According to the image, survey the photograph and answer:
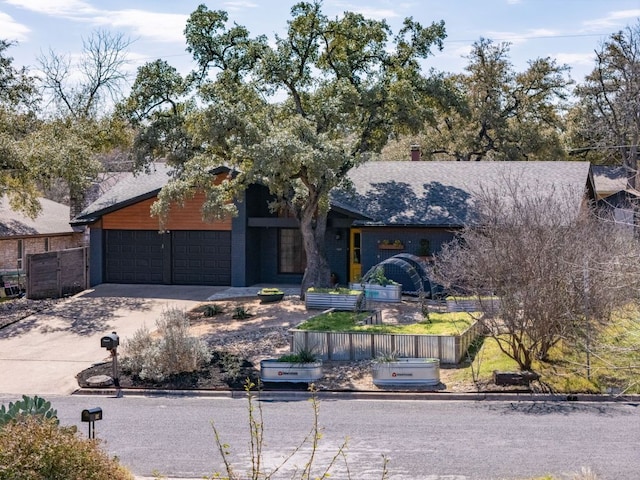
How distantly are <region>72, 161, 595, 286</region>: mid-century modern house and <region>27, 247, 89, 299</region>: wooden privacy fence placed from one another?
950 millimetres

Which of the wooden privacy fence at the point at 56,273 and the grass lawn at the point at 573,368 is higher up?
the wooden privacy fence at the point at 56,273

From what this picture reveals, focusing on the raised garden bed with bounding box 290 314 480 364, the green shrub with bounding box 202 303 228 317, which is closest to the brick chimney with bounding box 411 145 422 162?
the green shrub with bounding box 202 303 228 317

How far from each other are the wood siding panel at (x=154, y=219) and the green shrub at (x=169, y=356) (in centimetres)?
1191

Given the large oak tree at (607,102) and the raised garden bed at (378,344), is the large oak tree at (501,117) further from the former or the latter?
the raised garden bed at (378,344)

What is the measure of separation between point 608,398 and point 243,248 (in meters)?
16.6

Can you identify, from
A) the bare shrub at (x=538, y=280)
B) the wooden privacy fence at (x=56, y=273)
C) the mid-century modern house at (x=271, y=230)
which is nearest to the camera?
the bare shrub at (x=538, y=280)

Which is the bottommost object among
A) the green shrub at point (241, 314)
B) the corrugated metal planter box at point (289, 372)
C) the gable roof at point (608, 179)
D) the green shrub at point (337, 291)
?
the corrugated metal planter box at point (289, 372)

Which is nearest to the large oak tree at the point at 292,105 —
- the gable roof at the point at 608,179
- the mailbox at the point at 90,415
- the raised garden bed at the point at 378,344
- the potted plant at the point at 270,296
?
the potted plant at the point at 270,296

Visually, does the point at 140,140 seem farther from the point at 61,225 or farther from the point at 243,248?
the point at 61,225

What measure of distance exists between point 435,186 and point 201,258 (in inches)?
369

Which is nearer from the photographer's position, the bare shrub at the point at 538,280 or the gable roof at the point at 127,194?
the bare shrub at the point at 538,280

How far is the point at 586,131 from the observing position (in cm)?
5031

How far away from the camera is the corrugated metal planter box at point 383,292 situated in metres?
24.8

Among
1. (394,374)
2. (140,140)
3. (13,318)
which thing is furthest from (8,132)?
(394,374)
